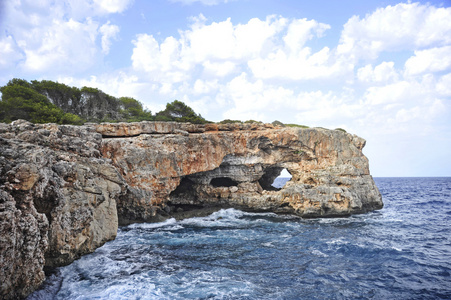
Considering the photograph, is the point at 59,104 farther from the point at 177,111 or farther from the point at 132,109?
the point at 177,111

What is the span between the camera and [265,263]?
13812 mm

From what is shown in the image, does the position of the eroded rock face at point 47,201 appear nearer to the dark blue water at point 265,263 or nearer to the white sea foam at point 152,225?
the dark blue water at point 265,263

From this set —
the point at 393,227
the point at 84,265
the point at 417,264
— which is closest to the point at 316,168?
the point at 393,227

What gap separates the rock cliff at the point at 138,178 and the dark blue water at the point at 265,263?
186 centimetres

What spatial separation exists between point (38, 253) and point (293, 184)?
22.0m

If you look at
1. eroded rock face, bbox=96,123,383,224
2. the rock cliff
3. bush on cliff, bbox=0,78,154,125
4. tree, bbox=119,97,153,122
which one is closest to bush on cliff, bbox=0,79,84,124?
bush on cliff, bbox=0,78,154,125

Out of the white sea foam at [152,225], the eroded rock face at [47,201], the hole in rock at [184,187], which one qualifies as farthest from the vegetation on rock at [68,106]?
the white sea foam at [152,225]

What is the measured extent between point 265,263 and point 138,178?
12.2m

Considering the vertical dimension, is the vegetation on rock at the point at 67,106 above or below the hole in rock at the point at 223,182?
above

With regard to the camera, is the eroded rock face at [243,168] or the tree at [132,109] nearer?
the eroded rock face at [243,168]

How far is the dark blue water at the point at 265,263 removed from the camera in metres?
10.6

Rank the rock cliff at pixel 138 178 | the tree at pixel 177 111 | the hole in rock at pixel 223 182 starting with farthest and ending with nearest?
the tree at pixel 177 111
the hole in rock at pixel 223 182
the rock cliff at pixel 138 178

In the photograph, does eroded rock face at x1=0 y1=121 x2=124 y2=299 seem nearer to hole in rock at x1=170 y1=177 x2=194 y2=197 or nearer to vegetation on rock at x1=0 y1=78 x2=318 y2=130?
vegetation on rock at x1=0 y1=78 x2=318 y2=130

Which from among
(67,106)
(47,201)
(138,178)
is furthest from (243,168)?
(67,106)
